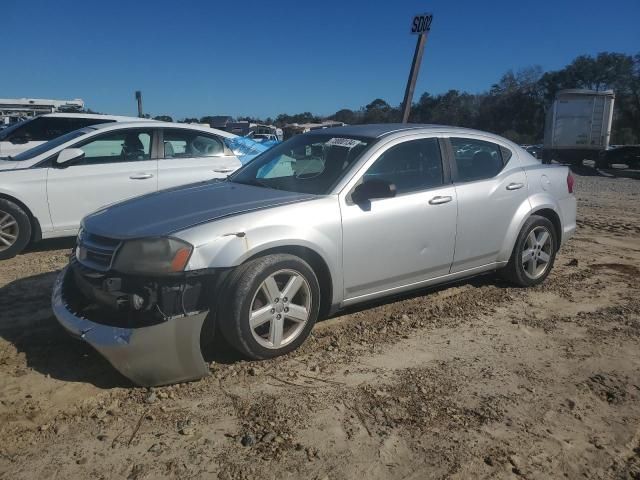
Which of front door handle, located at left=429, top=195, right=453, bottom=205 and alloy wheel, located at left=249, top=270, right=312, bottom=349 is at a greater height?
front door handle, located at left=429, top=195, right=453, bottom=205

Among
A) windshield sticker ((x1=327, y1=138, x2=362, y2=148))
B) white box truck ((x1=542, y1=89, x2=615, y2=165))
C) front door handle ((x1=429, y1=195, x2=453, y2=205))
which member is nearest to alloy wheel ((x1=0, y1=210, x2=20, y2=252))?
windshield sticker ((x1=327, y1=138, x2=362, y2=148))

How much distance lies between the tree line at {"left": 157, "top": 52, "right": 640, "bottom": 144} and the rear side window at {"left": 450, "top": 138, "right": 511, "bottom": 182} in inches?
1587

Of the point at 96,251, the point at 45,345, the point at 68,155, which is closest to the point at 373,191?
the point at 96,251

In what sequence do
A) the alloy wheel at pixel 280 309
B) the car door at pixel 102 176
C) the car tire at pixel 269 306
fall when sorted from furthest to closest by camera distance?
the car door at pixel 102 176 < the alloy wheel at pixel 280 309 < the car tire at pixel 269 306

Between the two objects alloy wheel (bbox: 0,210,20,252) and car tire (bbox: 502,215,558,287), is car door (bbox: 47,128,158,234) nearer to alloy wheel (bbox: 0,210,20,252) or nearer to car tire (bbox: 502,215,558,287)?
alloy wheel (bbox: 0,210,20,252)

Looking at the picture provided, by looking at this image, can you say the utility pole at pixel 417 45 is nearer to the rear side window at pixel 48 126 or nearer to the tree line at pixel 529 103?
the rear side window at pixel 48 126

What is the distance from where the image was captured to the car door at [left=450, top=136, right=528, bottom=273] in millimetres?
4609

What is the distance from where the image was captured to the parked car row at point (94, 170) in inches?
243

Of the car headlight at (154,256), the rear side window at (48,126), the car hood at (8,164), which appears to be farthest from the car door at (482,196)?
the rear side window at (48,126)

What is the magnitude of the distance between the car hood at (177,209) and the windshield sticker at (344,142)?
0.70 m

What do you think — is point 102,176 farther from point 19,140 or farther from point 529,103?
point 529,103

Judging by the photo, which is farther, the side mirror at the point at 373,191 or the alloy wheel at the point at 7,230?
the alloy wheel at the point at 7,230

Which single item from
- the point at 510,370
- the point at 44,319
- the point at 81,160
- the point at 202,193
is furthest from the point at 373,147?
the point at 81,160

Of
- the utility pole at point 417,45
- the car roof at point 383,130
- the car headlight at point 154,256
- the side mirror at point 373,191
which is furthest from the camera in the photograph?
the utility pole at point 417,45
